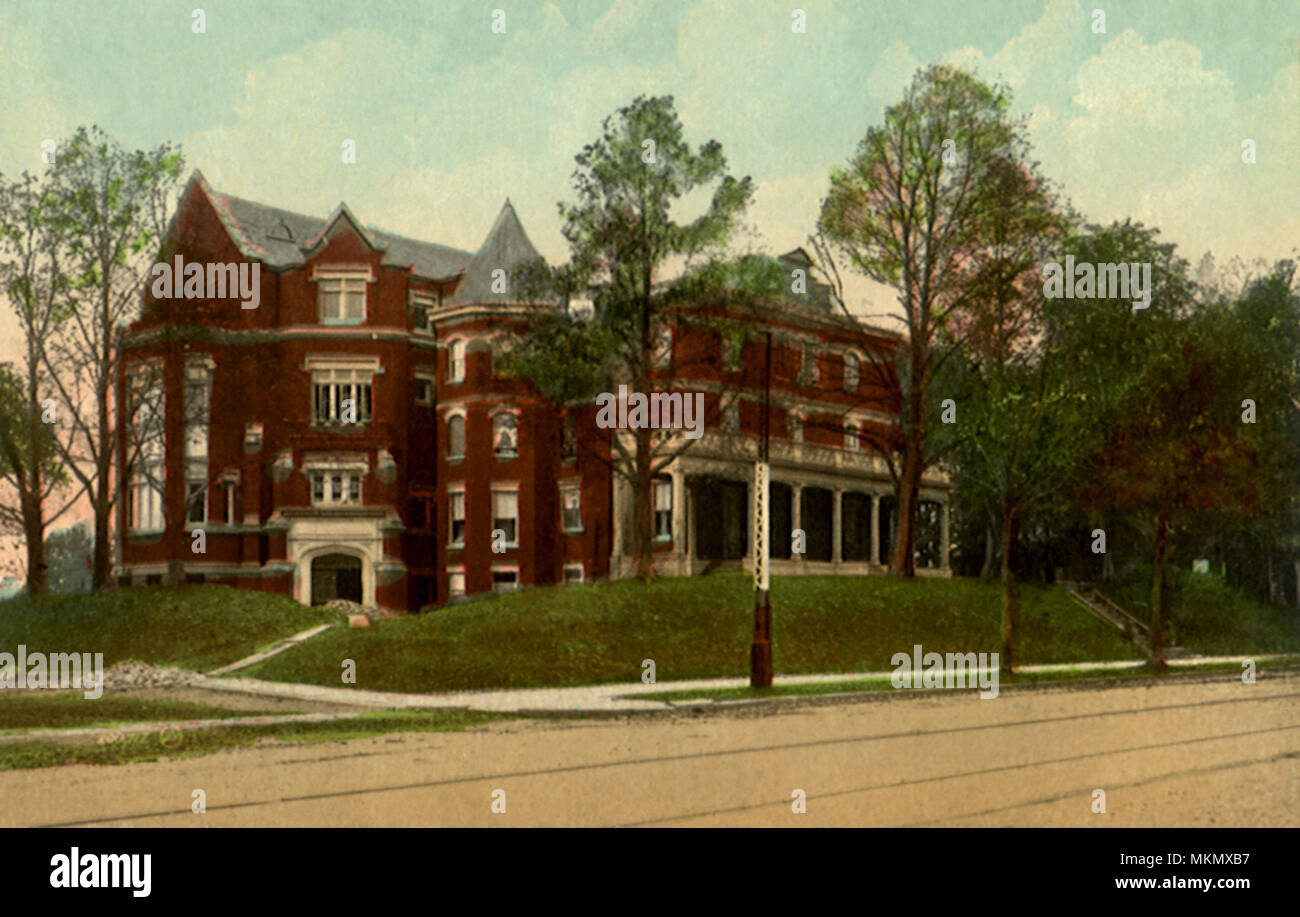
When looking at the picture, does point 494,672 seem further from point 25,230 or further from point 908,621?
point 25,230

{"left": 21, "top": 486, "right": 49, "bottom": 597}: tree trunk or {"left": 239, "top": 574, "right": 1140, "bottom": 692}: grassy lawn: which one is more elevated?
{"left": 21, "top": 486, "right": 49, "bottom": 597}: tree trunk

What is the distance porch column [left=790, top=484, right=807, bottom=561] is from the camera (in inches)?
1880

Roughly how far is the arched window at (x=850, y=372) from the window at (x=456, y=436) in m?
13.9

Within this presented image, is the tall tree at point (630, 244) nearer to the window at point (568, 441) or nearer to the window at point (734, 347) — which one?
the window at point (734, 347)

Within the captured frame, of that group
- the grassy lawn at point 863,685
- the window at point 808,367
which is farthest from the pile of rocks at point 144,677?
the window at point 808,367

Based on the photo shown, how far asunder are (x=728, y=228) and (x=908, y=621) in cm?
1183

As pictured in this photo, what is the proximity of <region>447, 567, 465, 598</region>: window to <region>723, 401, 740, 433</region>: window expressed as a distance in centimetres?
1051

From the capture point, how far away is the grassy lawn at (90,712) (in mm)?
20812

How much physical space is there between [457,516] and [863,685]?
76.8 feet

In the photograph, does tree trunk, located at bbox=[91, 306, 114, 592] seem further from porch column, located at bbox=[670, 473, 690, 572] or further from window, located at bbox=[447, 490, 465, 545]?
porch column, located at bbox=[670, 473, 690, 572]

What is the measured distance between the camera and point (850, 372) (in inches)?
1949

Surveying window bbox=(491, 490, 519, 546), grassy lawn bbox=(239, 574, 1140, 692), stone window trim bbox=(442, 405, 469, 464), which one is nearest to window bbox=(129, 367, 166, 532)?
stone window trim bbox=(442, 405, 469, 464)

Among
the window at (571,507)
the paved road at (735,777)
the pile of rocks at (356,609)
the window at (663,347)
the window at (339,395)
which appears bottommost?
the pile of rocks at (356,609)

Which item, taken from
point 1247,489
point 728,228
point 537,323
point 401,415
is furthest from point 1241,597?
point 401,415
